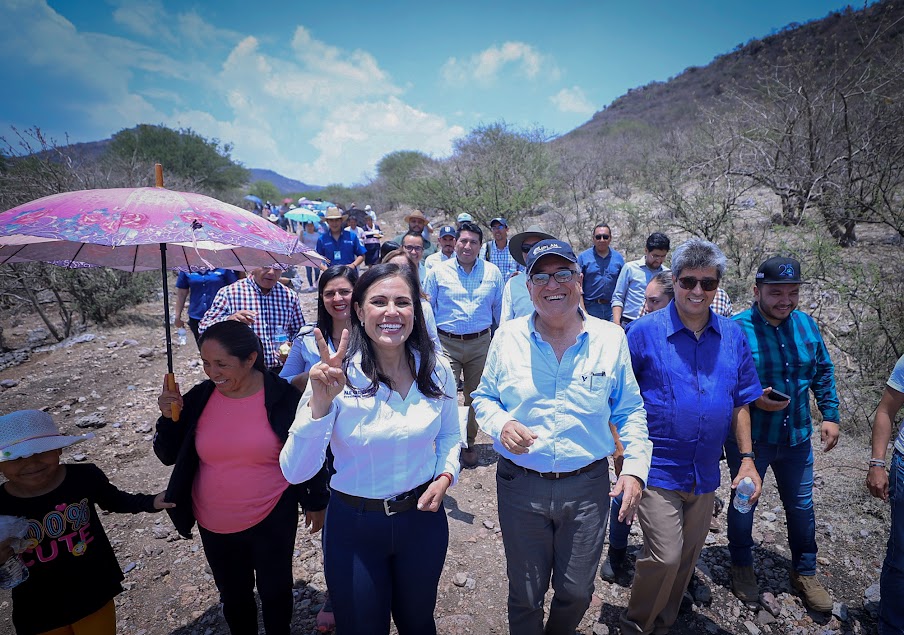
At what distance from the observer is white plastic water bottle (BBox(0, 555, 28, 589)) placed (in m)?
1.66

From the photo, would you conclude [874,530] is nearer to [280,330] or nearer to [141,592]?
[280,330]

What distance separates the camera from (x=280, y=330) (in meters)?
3.63

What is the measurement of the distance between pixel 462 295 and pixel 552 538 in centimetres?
265

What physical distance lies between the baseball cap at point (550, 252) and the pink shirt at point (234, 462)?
1.45m

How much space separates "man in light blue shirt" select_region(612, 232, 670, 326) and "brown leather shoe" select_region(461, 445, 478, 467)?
224 cm

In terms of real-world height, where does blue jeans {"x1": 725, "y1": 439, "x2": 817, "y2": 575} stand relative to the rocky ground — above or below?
above

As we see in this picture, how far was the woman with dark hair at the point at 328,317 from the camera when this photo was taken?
265cm

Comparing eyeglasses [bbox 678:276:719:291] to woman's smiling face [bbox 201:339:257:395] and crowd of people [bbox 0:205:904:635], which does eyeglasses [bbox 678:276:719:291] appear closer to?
crowd of people [bbox 0:205:904:635]

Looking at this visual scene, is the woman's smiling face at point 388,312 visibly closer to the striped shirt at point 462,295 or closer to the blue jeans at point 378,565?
the blue jeans at point 378,565

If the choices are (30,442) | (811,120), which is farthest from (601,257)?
(30,442)

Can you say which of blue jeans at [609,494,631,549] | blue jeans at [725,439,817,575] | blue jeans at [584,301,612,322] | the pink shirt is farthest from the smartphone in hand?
blue jeans at [584,301,612,322]

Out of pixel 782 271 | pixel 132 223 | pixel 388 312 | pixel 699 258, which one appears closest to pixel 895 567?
pixel 782 271

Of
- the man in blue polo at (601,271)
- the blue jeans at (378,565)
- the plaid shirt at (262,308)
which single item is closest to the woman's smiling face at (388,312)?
the blue jeans at (378,565)

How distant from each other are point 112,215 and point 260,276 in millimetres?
1818
